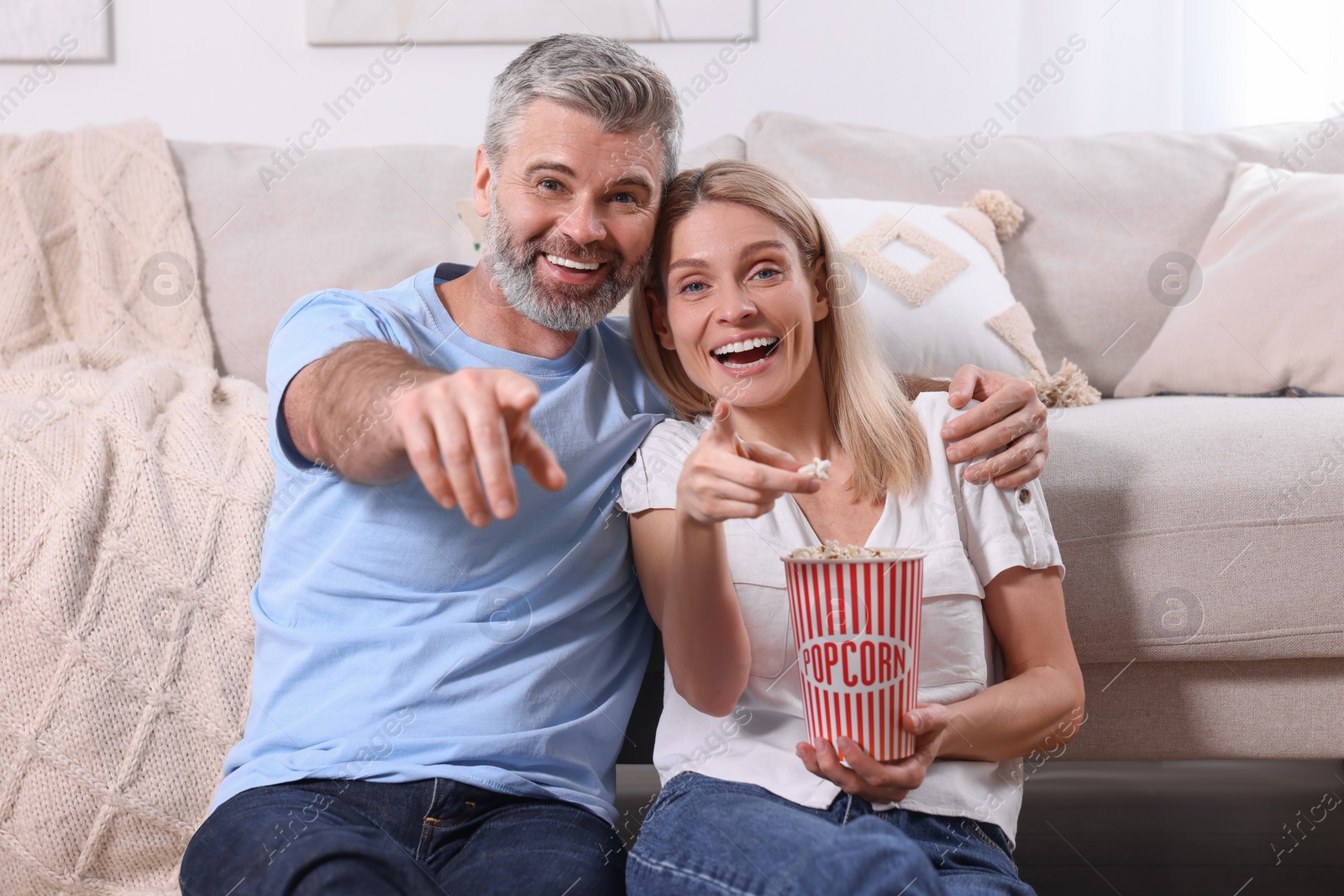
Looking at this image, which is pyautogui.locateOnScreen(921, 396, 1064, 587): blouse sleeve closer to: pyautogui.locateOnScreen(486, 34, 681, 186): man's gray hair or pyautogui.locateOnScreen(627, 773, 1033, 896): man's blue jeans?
pyautogui.locateOnScreen(627, 773, 1033, 896): man's blue jeans

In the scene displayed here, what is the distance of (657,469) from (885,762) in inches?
15.2

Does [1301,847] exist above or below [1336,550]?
below

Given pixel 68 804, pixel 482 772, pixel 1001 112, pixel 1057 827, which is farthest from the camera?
pixel 1001 112

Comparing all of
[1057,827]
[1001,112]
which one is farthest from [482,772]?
[1001,112]

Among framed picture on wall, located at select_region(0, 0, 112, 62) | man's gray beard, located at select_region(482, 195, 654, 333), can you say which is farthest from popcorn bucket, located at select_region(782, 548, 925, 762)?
framed picture on wall, located at select_region(0, 0, 112, 62)

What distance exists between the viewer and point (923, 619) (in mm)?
1019

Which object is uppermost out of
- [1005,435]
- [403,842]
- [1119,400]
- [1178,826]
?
[1005,435]

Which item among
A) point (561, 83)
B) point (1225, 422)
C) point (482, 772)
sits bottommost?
point (482, 772)

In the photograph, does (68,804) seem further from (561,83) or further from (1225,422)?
(1225,422)

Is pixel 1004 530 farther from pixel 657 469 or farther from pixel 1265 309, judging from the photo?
pixel 1265 309

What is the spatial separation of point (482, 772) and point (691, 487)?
381 millimetres

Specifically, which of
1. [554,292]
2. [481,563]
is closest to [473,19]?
[554,292]

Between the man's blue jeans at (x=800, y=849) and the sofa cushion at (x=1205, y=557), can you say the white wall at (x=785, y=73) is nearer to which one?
the sofa cushion at (x=1205, y=557)

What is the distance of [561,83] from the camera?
110 centimetres
